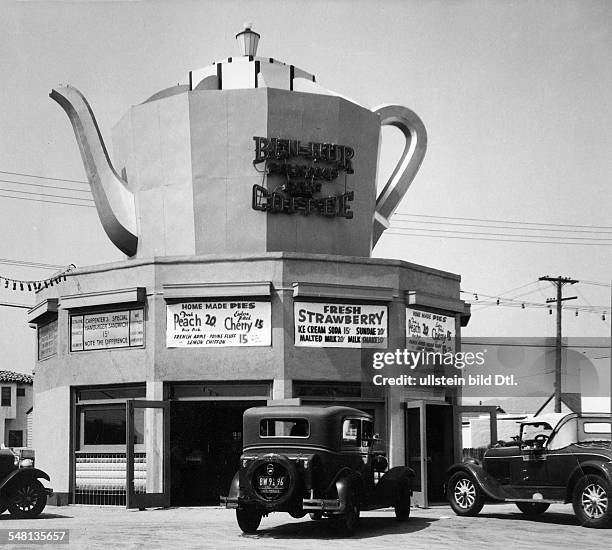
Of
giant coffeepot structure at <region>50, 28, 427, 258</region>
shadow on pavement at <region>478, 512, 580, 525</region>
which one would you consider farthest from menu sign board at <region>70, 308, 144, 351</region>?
shadow on pavement at <region>478, 512, 580, 525</region>

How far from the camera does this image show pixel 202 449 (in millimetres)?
22672

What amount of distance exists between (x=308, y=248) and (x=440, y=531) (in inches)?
379

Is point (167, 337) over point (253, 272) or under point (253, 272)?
under

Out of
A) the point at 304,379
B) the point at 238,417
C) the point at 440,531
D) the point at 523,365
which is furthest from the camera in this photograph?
the point at 523,365

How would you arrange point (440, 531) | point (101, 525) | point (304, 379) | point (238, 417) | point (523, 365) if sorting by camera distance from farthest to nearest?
point (523, 365) < point (238, 417) < point (304, 379) < point (101, 525) < point (440, 531)

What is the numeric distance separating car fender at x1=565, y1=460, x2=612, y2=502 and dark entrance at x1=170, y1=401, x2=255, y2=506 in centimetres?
797

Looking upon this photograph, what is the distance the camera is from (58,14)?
60.4 feet

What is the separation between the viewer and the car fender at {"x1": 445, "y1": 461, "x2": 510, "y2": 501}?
1823 centimetres

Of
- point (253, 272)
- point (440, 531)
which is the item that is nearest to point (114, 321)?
point (253, 272)

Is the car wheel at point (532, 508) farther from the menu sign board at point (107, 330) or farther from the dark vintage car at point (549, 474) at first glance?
the menu sign board at point (107, 330)

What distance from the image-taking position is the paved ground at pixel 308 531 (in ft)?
46.5

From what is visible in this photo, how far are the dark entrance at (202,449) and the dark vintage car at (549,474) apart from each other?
228 inches

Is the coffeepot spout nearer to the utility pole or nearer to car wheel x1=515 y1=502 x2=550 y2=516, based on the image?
car wheel x1=515 y1=502 x2=550 y2=516

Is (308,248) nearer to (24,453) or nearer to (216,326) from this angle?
(216,326)
